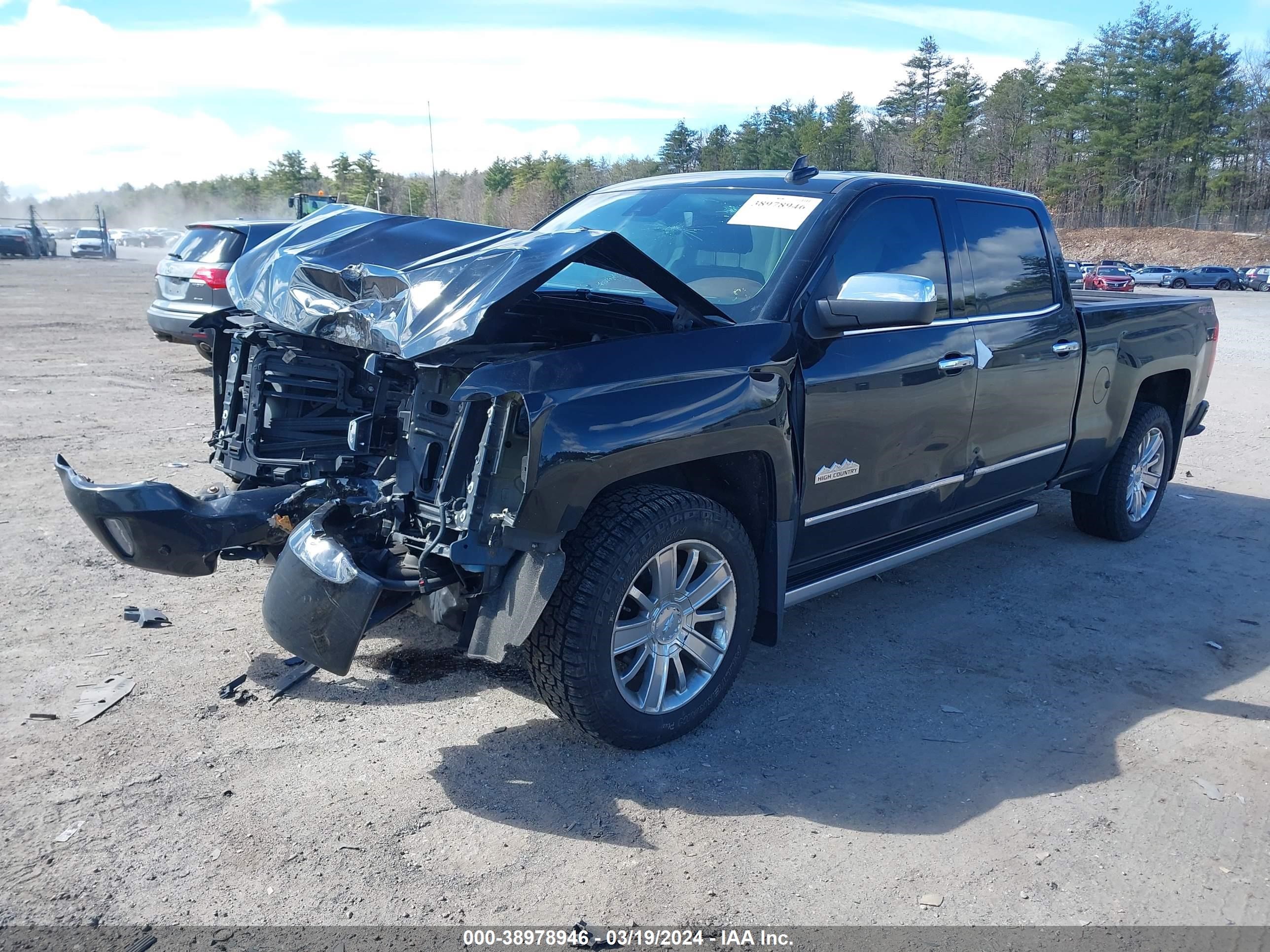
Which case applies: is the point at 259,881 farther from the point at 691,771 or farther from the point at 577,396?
the point at 577,396

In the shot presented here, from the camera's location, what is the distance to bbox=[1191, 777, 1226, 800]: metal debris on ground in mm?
3389

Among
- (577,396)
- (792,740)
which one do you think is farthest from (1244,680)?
(577,396)

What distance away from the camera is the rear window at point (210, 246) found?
10750 millimetres

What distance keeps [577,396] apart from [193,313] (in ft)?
29.3

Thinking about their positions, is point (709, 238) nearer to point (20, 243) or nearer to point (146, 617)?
point (146, 617)

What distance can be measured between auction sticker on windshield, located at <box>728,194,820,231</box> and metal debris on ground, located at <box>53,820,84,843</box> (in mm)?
3211

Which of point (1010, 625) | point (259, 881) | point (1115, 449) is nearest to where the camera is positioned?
point (259, 881)

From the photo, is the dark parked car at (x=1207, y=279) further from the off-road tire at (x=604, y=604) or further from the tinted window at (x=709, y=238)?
the off-road tire at (x=604, y=604)

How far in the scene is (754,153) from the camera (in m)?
69.6

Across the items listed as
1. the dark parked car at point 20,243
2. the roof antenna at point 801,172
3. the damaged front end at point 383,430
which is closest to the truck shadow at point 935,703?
the damaged front end at point 383,430

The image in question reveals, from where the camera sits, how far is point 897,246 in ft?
14.0

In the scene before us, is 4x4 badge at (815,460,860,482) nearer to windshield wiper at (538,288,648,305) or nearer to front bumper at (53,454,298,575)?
windshield wiper at (538,288,648,305)

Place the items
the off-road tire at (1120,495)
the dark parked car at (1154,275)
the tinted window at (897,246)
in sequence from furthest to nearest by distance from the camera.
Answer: the dark parked car at (1154,275)
the off-road tire at (1120,495)
the tinted window at (897,246)

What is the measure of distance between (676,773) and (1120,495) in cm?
398
